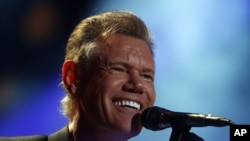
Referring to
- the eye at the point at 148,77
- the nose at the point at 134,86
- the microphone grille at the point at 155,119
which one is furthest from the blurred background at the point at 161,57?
the microphone grille at the point at 155,119

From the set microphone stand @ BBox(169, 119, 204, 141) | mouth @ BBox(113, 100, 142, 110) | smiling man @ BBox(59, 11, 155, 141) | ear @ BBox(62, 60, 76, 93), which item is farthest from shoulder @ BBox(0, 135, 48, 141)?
microphone stand @ BBox(169, 119, 204, 141)

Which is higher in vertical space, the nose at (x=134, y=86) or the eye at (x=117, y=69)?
the eye at (x=117, y=69)

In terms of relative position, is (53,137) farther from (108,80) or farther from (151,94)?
(151,94)

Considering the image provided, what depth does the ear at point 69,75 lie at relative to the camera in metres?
1.95

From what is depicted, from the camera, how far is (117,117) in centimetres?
181

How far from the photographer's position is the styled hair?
6.22ft

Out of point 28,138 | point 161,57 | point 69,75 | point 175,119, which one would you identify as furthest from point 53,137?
point 175,119

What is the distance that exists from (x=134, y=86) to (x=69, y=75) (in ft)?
1.12

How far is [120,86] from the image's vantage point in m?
1.83

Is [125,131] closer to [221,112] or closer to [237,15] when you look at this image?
[221,112]

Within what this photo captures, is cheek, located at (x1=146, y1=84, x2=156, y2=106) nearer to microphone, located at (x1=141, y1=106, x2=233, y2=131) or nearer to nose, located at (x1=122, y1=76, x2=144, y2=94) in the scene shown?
nose, located at (x1=122, y1=76, x2=144, y2=94)

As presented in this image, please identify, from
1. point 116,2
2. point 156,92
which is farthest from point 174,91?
point 116,2

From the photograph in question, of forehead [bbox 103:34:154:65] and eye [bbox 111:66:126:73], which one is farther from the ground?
forehead [bbox 103:34:154:65]

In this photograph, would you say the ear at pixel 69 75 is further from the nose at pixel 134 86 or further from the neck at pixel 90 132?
the nose at pixel 134 86
